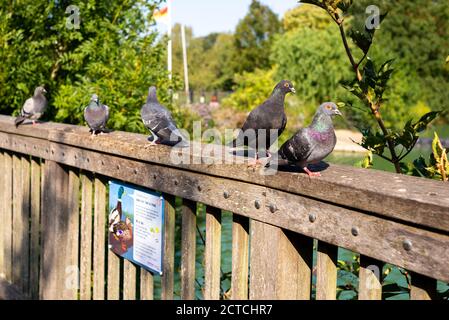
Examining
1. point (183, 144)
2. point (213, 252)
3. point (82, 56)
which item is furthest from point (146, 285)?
point (82, 56)

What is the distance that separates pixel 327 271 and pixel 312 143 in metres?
0.46

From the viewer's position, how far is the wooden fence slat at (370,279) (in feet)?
6.33

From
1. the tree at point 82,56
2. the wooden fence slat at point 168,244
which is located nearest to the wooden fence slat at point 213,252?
the wooden fence slat at point 168,244

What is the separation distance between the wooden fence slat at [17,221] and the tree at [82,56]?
187 cm

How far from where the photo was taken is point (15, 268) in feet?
15.3

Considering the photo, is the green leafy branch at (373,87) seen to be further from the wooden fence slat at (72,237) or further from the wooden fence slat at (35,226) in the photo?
the wooden fence slat at (35,226)

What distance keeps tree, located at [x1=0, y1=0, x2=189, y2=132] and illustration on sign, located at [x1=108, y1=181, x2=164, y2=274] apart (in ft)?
10.2

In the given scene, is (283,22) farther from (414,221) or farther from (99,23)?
(414,221)

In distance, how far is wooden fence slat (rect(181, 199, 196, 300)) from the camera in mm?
2832

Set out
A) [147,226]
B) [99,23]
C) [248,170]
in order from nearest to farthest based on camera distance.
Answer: [248,170] → [147,226] → [99,23]

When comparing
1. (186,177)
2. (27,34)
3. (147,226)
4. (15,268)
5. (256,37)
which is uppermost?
(256,37)

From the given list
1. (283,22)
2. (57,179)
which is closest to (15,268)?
(57,179)

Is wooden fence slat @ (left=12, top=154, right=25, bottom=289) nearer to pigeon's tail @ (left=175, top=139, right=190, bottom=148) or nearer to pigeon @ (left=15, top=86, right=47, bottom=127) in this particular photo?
pigeon @ (left=15, top=86, right=47, bottom=127)
